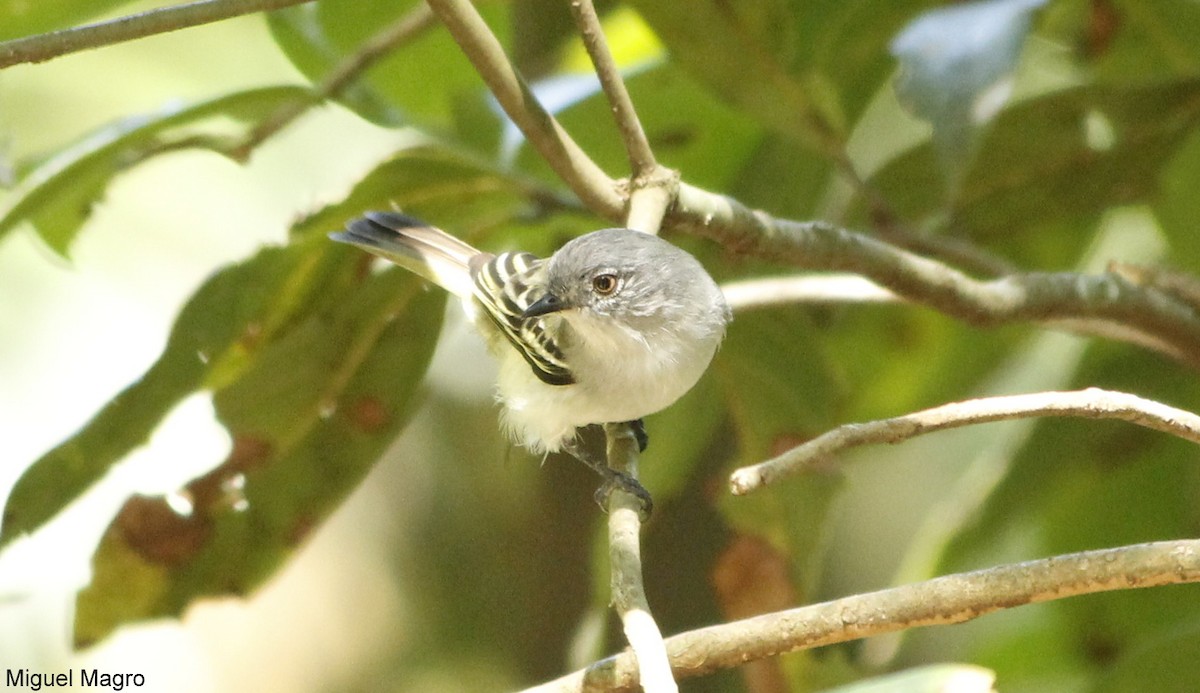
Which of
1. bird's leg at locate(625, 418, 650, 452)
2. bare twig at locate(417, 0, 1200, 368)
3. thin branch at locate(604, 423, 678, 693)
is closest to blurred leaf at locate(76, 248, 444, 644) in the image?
bird's leg at locate(625, 418, 650, 452)

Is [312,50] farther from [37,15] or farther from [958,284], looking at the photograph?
[958,284]

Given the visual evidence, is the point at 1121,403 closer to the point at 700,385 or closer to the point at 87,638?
the point at 700,385

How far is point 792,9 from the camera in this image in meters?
2.56

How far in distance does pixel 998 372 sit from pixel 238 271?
1996mm

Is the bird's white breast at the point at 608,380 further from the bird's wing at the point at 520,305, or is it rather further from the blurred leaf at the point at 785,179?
the blurred leaf at the point at 785,179

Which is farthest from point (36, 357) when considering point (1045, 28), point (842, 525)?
→ point (1045, 28)

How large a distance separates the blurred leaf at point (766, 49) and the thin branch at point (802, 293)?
0.29 m

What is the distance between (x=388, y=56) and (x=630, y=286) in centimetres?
90

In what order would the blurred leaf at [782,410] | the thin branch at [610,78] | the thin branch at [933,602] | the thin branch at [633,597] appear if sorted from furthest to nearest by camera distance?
the blurred leaf at [782,410] < the thin branch at [610,78] < the thin branch at [933,602] < the thin branch at [633,597]

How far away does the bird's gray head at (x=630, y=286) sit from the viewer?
2.31 metres

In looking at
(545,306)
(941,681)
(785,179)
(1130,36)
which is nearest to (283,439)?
(545,306)

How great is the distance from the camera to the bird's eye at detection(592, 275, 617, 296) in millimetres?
2377

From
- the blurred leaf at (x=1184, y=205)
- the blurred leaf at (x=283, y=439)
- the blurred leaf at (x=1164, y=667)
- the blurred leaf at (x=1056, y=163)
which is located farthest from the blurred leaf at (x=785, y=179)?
the blurred leaf at (x=1164, y=667)

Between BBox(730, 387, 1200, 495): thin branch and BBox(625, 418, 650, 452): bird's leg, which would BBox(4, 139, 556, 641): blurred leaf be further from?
BBox(730, 387, 1200, 495): thin branch
